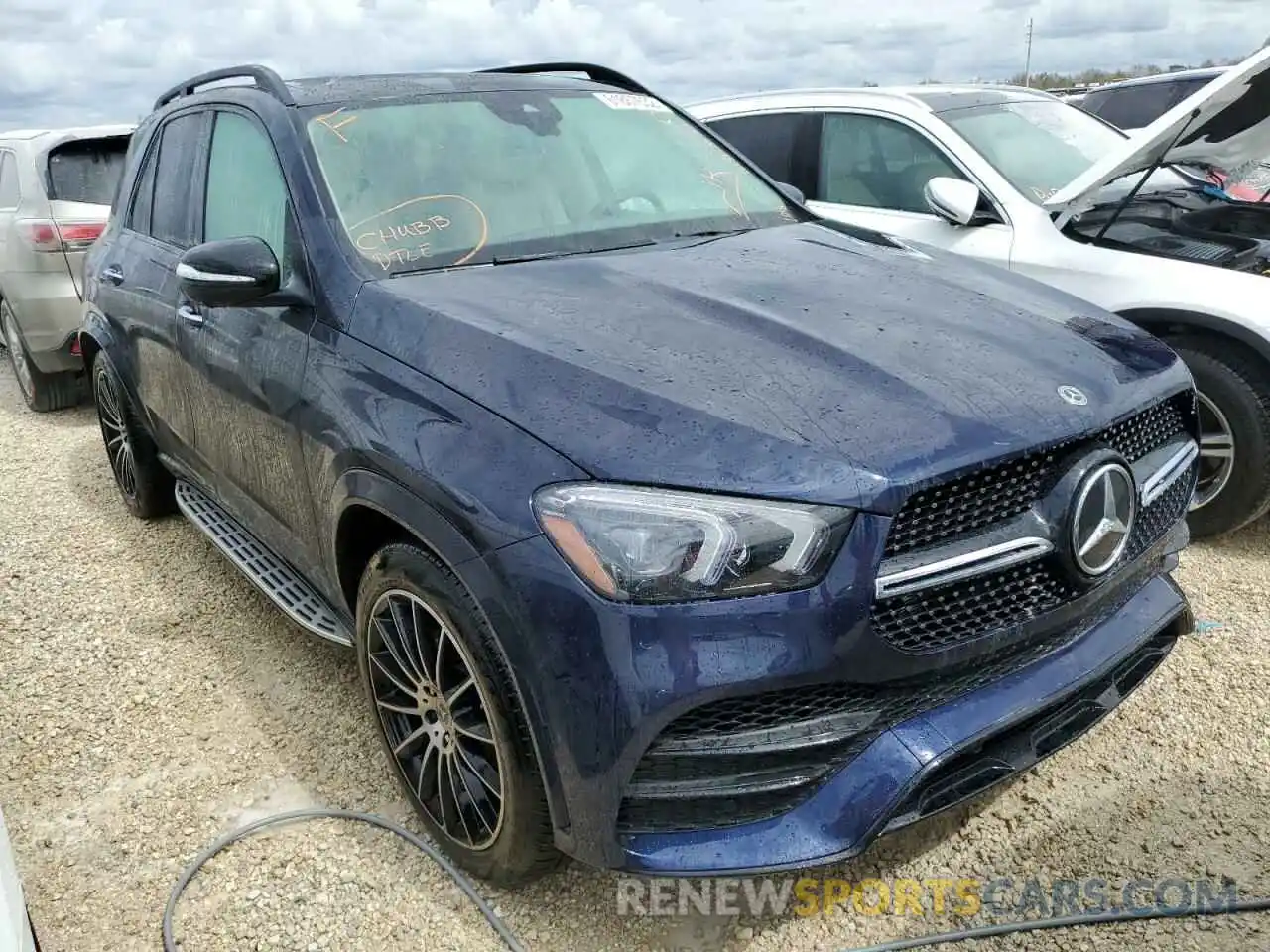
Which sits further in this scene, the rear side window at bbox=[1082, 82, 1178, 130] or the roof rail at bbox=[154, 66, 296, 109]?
the rear side window at bbox=[1082, 82, 1178, 130]

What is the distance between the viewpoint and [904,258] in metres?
2.95

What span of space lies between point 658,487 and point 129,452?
348 cm

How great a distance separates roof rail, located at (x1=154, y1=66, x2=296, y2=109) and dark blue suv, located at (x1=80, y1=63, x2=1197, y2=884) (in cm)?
2

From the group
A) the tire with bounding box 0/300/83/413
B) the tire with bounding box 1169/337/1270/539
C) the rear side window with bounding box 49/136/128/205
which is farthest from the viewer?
the tire with bounding box 0/300/83/413

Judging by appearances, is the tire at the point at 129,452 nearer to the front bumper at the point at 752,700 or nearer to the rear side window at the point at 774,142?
the front bumper at the point at 752,700

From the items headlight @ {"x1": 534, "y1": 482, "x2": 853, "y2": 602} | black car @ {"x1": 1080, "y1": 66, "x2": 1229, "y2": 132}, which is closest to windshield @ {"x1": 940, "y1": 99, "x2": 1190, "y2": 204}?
headlight @ {"x1": 534, "y1": 482, "x2": 853, "y2": 602}

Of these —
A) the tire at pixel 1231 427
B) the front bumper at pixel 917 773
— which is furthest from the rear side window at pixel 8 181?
the tire at pixel 1231 427

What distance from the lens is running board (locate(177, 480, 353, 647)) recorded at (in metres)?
2.90

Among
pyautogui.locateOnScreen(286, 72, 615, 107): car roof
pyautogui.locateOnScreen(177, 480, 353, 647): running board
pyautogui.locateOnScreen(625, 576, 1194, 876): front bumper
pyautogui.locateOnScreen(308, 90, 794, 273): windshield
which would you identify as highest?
pyautogui.locateOnScreen(286, 72, 615, 107): car roof

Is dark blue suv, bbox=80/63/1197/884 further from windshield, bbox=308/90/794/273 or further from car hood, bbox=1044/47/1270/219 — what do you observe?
car hood, bbox=1044/47/1270/219

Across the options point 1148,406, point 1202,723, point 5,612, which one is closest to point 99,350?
point 5,612

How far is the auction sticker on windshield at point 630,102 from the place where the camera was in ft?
11.5

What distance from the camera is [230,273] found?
2.53 meters

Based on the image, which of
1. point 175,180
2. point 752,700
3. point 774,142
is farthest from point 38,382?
point 752,700
